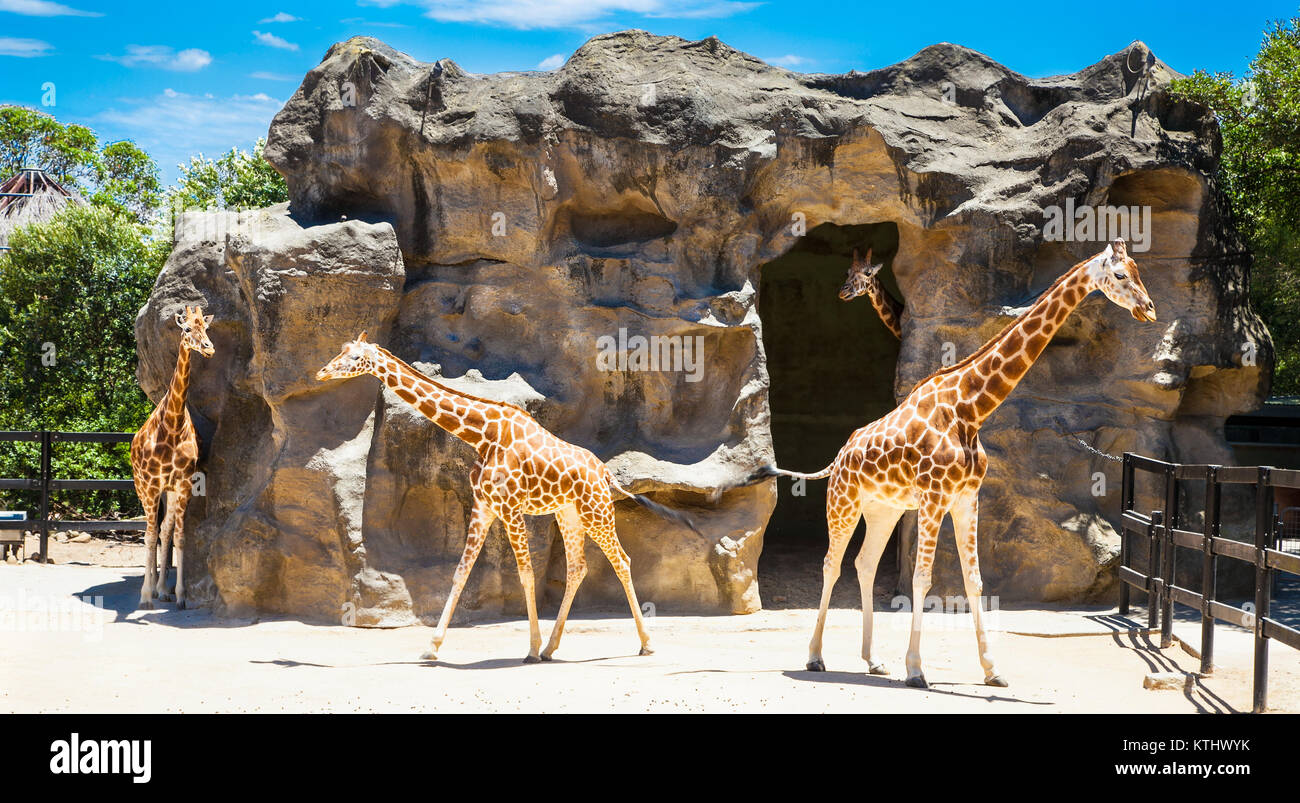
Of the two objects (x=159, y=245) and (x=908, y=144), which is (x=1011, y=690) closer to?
(x=908, y=144)

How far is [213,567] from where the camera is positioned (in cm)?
1009

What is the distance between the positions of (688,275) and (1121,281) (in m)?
4.63

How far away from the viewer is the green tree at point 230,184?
A: 2153 cm

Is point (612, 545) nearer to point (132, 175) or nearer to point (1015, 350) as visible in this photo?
point (1015, 350)

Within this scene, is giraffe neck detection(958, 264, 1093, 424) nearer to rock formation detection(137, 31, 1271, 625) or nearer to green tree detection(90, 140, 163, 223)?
rock formation detection(137, 31, 1271, 625)

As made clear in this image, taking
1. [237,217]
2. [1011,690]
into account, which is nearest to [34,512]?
[237,217]

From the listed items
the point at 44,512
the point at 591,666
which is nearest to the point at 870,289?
the point at 591,666

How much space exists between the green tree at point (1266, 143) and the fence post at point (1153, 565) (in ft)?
14.8

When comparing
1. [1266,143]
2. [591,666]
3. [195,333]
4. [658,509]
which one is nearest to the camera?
[591,666]

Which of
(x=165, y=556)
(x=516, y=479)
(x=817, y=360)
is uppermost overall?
(x=817, y=360)

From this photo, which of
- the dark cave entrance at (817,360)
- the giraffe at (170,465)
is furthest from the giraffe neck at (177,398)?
the dark cave entrance at (817,360)

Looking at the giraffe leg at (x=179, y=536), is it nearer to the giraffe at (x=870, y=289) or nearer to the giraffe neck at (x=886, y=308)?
the giraffe at (x=870, y=289)

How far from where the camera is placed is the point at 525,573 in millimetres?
8453
